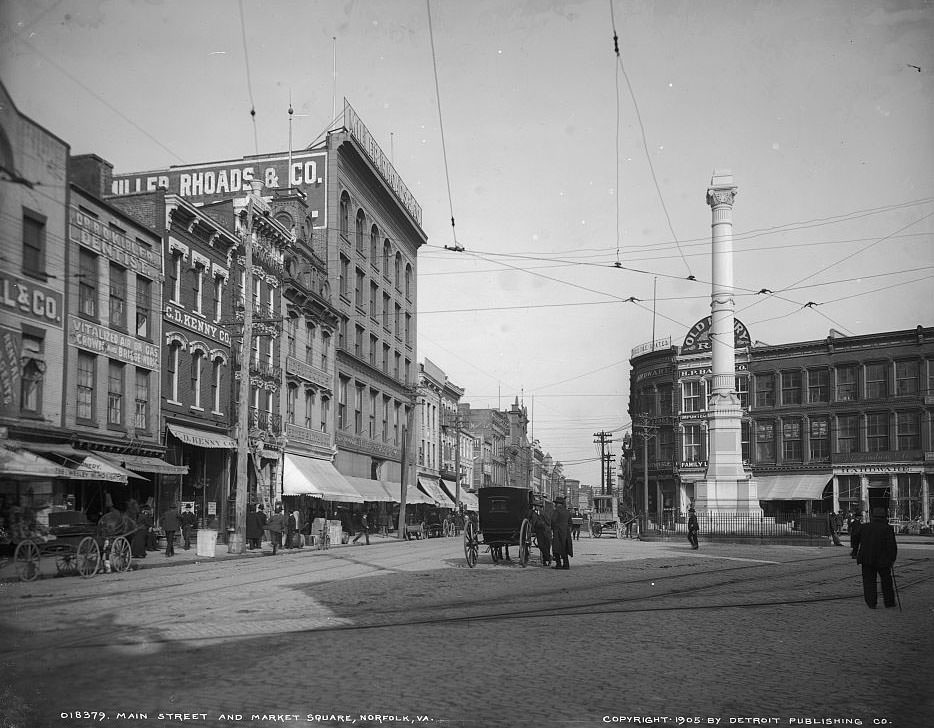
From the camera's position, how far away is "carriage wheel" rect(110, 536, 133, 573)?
20.1 metres

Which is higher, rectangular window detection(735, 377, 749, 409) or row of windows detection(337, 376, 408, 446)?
rectangular window detection(735, 377, 749, 409)

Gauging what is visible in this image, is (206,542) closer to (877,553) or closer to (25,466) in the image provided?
(25,466)

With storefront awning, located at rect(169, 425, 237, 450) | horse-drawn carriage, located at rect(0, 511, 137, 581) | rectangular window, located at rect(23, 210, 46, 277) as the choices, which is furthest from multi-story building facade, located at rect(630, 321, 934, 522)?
horse-drawn carriage, located at rect(0, 511, 137, 581)

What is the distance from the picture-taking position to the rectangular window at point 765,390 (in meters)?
69.8

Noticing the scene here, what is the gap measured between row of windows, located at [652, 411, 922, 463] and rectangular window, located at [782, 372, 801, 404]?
153cm

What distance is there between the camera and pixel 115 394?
28266mm

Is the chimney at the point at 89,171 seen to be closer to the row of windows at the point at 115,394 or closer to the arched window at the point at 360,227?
the row of windows at the point at 115,394

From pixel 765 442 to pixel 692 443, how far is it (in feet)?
18.4

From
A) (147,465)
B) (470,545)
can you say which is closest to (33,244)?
(147,465)

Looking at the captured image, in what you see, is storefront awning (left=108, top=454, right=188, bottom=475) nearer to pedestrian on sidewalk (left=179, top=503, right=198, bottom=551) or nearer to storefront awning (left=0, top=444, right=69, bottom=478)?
pedestrian on sidewalk (left=179, top=503, right=198, bottom=551)

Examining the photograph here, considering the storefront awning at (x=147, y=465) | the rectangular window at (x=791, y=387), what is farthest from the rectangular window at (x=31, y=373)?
the rectangular window at (x=791, y=387)

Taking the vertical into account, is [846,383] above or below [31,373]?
above

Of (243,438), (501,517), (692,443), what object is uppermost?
(692,443)

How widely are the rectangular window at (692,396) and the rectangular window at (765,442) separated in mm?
4992
